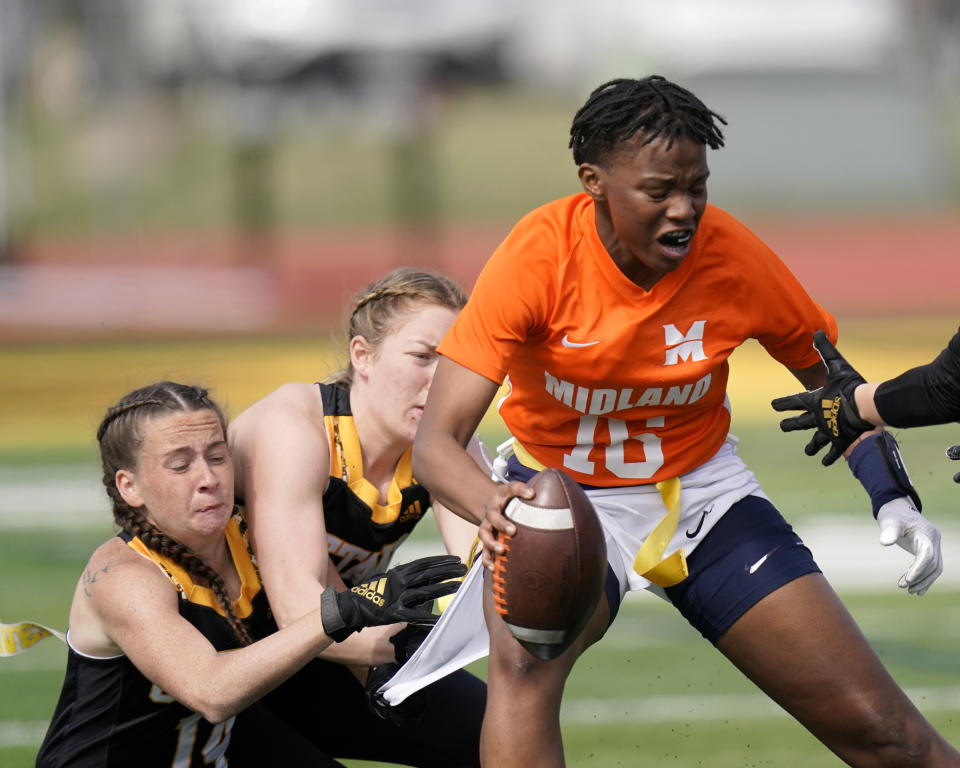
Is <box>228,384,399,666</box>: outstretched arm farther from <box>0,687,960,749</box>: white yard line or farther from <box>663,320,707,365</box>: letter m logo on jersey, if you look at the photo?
<box>0,687,960,749</box>: white yard line

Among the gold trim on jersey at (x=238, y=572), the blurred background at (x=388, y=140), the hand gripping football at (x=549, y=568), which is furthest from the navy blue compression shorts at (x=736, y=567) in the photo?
the blurred background at (x=388, y=140)

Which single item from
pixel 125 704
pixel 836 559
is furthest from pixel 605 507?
pixel 836 559

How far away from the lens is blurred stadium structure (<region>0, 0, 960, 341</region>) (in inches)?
981

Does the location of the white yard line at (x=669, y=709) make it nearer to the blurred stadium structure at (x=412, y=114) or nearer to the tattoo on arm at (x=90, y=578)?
the tattoo on arm at (x=90, y=578)

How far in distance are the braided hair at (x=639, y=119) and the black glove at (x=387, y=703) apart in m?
1.22

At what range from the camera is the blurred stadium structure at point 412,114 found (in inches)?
981

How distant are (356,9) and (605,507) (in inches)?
940

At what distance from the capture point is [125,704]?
308 centimetres

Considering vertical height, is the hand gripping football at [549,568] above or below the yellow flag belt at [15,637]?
above

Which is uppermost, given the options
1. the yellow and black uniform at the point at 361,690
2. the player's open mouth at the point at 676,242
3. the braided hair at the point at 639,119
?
the braided hair at the point at 639,119

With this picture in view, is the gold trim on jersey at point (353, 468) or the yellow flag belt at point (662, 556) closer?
the yellow flag belt at point (662, 556)

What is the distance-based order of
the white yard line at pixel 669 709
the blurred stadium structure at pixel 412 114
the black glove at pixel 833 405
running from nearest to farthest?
the black glove at pixel 833 405, the white yard line at pixel 669 709, the blurred stadium structure at pixel 412 114

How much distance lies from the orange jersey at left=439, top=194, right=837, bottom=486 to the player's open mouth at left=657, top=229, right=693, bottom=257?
130 mm

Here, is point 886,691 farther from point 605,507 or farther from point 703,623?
point 605,507
